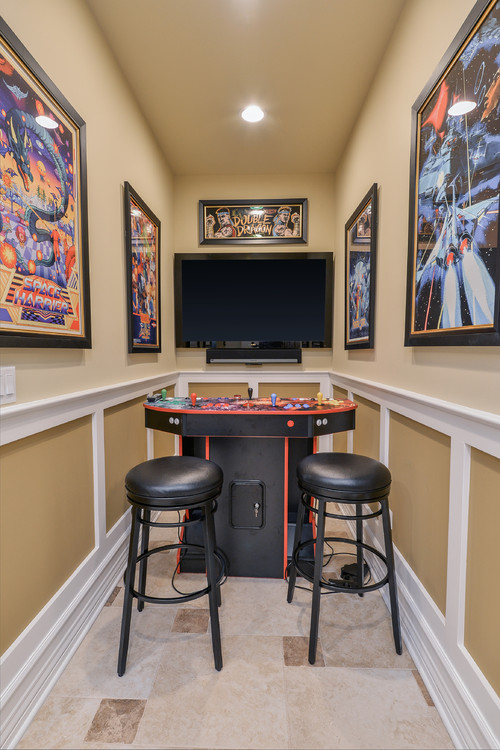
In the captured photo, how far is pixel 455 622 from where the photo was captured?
50.8 inches

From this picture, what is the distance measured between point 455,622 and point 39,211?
2.18 meters

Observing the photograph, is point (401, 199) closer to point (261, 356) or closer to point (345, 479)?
point (345, 479)

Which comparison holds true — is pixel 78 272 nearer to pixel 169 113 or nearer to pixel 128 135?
pixel 128 135

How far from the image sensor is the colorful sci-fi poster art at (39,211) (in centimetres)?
122

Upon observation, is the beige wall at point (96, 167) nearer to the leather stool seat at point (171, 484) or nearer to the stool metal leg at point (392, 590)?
the leather stool seat at point (171, 484)

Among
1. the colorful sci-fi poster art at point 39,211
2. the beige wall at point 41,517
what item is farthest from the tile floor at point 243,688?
the colorful sci-fi poster art at point 39,211

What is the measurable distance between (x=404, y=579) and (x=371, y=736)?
0.66m

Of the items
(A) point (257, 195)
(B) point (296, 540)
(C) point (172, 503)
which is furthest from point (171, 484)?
(A) point (257, 195)

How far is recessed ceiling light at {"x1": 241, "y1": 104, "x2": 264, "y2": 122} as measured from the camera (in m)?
2.58

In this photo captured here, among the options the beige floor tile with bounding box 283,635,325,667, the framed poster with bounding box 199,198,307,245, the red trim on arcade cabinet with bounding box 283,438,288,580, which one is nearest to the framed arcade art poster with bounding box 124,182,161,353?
the framed poster with bounding box 199,198,307,245

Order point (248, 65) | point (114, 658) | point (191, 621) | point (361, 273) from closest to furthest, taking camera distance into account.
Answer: point (114, 658)
point (191, 621)
point (248, 65)
point (361, 273)

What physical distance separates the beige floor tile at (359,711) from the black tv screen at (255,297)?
2.67 meters

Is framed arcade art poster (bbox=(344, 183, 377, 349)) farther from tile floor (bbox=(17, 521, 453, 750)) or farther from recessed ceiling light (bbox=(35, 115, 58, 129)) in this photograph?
recessed ceiling light (bbox=(35, 115, 58, 129))

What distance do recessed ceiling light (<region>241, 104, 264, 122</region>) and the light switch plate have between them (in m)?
2.45
